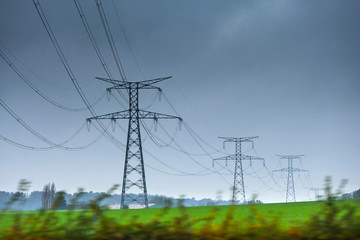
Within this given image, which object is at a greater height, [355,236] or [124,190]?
[124,190]

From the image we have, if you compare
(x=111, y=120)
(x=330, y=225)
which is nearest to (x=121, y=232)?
(x=330, y=225)

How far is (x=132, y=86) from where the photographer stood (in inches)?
1414

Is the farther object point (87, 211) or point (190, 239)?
point (87, 211)

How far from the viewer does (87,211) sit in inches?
170

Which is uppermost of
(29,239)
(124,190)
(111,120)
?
(111,120)

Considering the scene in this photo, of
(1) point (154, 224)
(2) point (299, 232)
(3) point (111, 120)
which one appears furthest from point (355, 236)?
(3) point (111, 120)

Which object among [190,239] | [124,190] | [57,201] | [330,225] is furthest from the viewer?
[124,190]

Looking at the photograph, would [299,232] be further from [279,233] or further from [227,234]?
[227,234]

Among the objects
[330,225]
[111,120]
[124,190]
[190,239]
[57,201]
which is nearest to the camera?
[190,239]

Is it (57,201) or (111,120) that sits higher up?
(111,120)

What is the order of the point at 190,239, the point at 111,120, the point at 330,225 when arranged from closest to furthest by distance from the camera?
1. the point at 190,239
2. the point at 330,225
3. the point at 111,120

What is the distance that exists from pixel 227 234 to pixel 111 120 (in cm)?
3179

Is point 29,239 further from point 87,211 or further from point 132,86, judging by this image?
point 132,86

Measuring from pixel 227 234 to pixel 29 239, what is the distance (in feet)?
6.14
